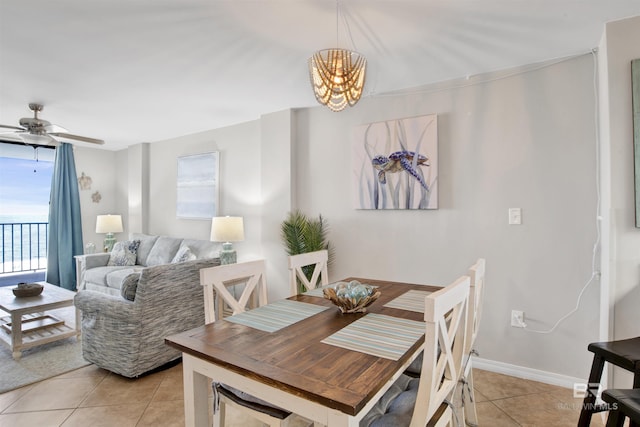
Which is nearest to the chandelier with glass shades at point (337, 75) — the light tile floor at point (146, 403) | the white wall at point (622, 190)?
the white wall at point (622, 190)

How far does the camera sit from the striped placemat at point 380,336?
1.20 m

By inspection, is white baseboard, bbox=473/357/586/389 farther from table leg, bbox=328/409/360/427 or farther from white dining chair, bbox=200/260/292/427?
table leg, bbox=328/409/360/427

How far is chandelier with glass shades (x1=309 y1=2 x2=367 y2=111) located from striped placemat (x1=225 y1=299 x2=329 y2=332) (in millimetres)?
1090

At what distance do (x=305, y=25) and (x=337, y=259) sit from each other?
208 cm

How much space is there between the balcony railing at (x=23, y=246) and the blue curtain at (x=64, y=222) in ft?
0.85

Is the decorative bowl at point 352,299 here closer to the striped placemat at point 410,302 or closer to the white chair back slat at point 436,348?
the striped placemat at point 410,302

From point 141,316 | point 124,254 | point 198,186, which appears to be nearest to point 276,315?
point 141,316

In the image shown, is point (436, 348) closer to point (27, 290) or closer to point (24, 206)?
point (27, 290)

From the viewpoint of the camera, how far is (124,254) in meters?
4.66

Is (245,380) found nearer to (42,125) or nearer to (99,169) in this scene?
(42,125)

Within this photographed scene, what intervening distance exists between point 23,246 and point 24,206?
691 mm

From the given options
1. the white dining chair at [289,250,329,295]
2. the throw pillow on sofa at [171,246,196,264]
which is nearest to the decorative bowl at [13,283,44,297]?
the throw pillow on sofa at [171,246,196,264]

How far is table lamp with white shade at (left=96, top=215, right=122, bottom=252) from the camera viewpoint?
5277mm

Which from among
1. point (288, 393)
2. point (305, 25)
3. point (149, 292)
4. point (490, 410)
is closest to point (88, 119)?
point (149, 292)
